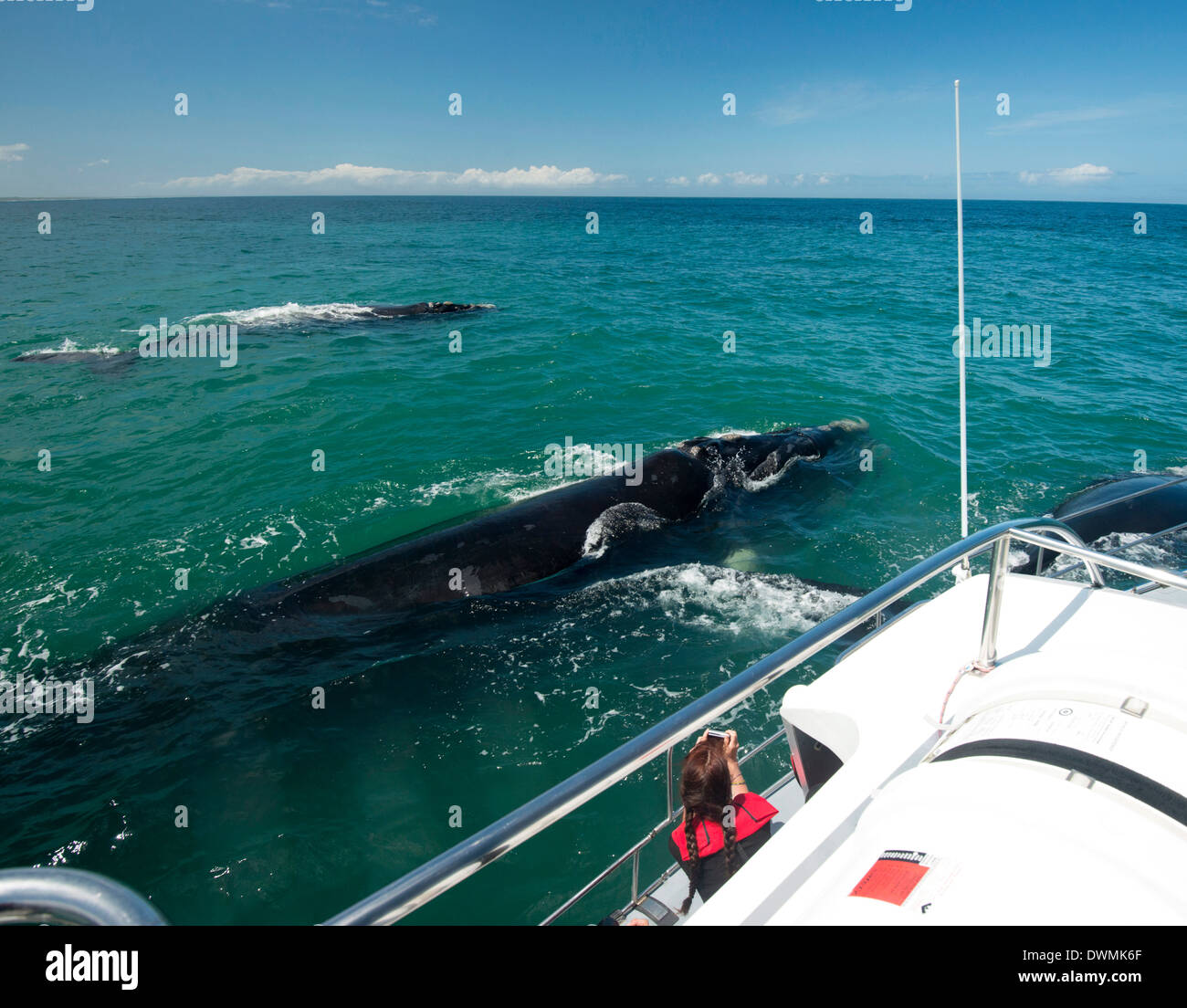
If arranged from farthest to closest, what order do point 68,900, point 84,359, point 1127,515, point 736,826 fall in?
1. point 84,359
2. point 1127,515
3. point 736,826
4. point 68,900

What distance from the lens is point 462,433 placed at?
55.3ft

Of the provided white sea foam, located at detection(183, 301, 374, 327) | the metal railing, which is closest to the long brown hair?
the metal railing

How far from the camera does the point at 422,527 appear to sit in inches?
489

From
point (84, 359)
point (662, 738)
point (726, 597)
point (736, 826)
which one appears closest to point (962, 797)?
point (662, 738)

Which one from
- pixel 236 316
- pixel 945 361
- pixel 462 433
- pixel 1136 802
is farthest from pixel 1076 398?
pixel 236 316

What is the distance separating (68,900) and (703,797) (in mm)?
2837

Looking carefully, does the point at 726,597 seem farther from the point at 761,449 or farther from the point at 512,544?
the point at 761,449

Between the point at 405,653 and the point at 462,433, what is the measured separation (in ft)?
30.7

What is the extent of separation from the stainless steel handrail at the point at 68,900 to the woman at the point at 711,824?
8.51 feet

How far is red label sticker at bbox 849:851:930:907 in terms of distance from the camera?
2.01 metres

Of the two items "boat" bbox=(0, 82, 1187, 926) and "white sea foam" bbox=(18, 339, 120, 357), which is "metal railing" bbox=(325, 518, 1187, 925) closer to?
"boat" bbox=(0, 82, 1187, 926)

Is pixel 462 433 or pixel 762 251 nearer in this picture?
pixel 462 433
